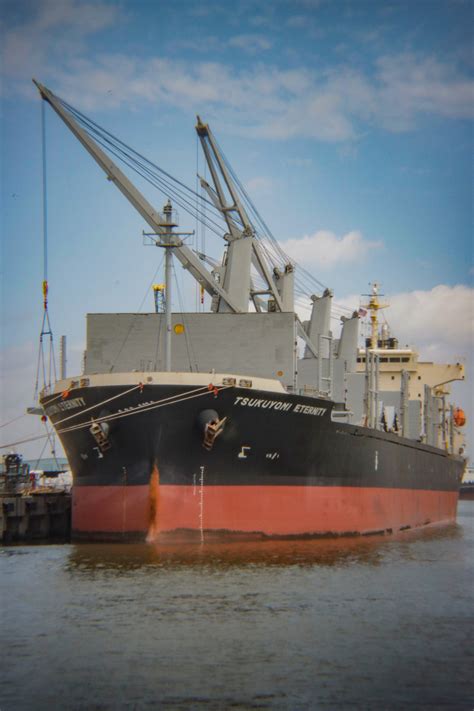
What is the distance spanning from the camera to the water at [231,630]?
27.5 ft

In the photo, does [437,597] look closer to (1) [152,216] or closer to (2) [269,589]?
(2) [269,589]

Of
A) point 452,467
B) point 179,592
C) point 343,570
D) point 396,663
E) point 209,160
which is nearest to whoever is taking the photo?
point 396,663

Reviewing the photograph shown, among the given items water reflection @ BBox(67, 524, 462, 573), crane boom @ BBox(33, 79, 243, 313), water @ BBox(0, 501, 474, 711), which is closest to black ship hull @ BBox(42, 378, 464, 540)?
water reflection @ BBox(67, 524, 462, 573)

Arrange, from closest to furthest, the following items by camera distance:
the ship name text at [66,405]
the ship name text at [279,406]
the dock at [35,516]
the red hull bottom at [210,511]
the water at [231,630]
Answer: the water at [231,630] → the red hull bottom at [210,511] → the ship name text at [279,406] → the ship name text at [66,405] → the dock at [35,516]

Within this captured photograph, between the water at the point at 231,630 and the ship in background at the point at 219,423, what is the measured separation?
139 cm

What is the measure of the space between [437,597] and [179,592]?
4.20 meters

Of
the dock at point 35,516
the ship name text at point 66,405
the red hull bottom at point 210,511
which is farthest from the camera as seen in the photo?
the dock at point 35,516

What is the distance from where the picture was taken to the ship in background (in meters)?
18.2

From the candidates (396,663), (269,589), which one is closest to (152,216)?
(269,589)

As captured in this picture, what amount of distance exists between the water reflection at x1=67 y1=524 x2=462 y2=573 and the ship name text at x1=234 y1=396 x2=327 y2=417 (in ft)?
10.00

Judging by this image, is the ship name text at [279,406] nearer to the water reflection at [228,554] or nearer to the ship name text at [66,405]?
the water reflection at [228,554]

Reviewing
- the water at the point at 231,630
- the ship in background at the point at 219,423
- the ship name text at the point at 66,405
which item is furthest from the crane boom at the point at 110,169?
the water at the point at 231,630

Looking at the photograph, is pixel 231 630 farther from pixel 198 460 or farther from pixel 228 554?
pixel 198 460

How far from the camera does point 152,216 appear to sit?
23.0 m
